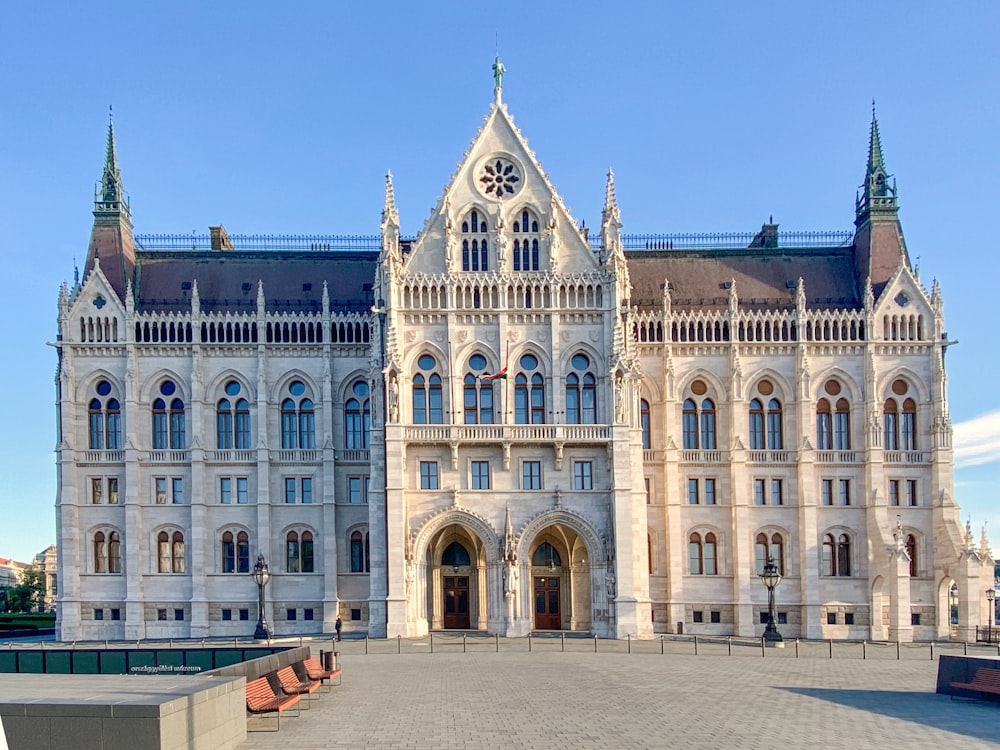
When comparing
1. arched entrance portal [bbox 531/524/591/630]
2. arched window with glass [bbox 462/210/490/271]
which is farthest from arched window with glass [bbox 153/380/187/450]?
arched entrance portal [bbox 531/524/591/630]

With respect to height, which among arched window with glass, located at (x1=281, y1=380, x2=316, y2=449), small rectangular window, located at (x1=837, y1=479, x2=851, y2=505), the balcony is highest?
arched window with glass, located at (x1=281, y1=380, x2=316, y2=449)

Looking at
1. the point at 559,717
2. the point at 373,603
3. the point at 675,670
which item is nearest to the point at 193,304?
the point at 373,603

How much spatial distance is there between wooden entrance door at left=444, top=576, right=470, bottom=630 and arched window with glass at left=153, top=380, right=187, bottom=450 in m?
17.0

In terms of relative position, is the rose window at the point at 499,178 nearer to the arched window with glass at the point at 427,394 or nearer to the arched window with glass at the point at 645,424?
the arched window with glass at the point at 427,394

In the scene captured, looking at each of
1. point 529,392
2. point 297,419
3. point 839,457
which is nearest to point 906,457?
point 839,457

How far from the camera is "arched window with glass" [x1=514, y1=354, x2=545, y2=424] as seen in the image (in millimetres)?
59406

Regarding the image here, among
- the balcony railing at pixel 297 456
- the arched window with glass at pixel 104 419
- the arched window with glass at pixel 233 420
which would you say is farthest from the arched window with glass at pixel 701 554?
the arched window with glass at pixel 104 419

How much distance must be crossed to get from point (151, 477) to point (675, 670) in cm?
3461

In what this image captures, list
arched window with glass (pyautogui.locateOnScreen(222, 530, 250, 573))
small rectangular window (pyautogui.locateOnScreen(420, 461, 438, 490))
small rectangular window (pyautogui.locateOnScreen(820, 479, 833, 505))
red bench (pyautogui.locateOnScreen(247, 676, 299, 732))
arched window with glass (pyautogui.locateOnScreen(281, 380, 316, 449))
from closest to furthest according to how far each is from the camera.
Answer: red bench (pyautogui.locateOnScreen(247, 676, 299, 732)) < small rectangular window (pyautogui.locateOnScreen(420, 461, 438, 490)) < arched window with glass (pyautogui.locateOnScreen(222, 530, 250, 573)) < small rectangular window (pyautogui.locateOnScreen(820, 479, 833, 505)) < arched window with glass (pyautogui.locateOnScreen(281, 380, 316, 449))

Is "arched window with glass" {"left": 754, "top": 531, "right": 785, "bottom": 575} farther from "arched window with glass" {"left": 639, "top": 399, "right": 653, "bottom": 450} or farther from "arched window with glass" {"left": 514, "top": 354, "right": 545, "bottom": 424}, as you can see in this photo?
"arched window with glass" {"left": 514, "top": 354, "right": 545, "bottom": 424}

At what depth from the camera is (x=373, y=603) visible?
58219mm

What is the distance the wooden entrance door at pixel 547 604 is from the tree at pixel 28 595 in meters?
71.4

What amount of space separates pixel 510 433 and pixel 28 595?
78820 millimetres

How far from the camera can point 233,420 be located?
63969 millimetres
